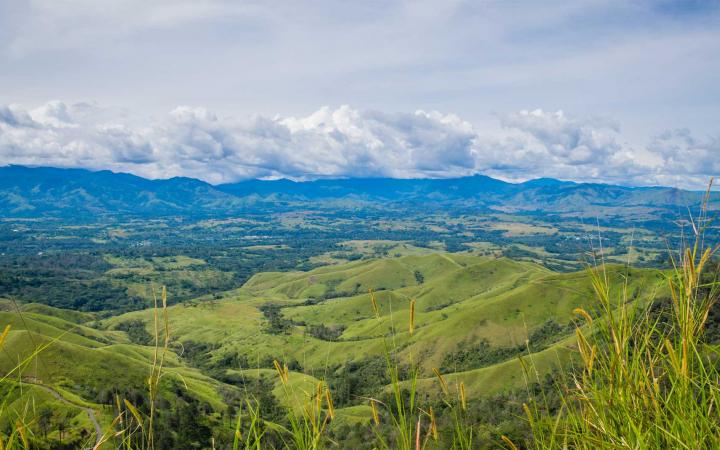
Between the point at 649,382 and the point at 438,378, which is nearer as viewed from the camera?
the point at 438,378

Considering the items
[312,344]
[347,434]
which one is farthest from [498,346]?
[347,434]

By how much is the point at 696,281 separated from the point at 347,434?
100 m

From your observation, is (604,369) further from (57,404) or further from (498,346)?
(498,346)

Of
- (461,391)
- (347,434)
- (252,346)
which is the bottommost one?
(252,346)

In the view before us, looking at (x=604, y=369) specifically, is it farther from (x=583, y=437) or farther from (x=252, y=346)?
(x=252, y=346)

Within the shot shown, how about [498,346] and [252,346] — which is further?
[252,346]

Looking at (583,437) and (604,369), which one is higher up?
(604,369)

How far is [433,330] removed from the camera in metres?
184

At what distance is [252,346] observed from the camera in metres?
198

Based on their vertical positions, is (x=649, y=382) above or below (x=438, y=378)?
below

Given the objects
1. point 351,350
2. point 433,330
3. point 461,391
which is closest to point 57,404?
point 461,391

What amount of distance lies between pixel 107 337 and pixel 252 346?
196 ft

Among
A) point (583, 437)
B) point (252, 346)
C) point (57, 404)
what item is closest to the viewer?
point (583, 437)

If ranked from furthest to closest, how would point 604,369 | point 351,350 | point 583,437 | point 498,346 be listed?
point 351,350, point 498,346, point 604,369, point 583,437
